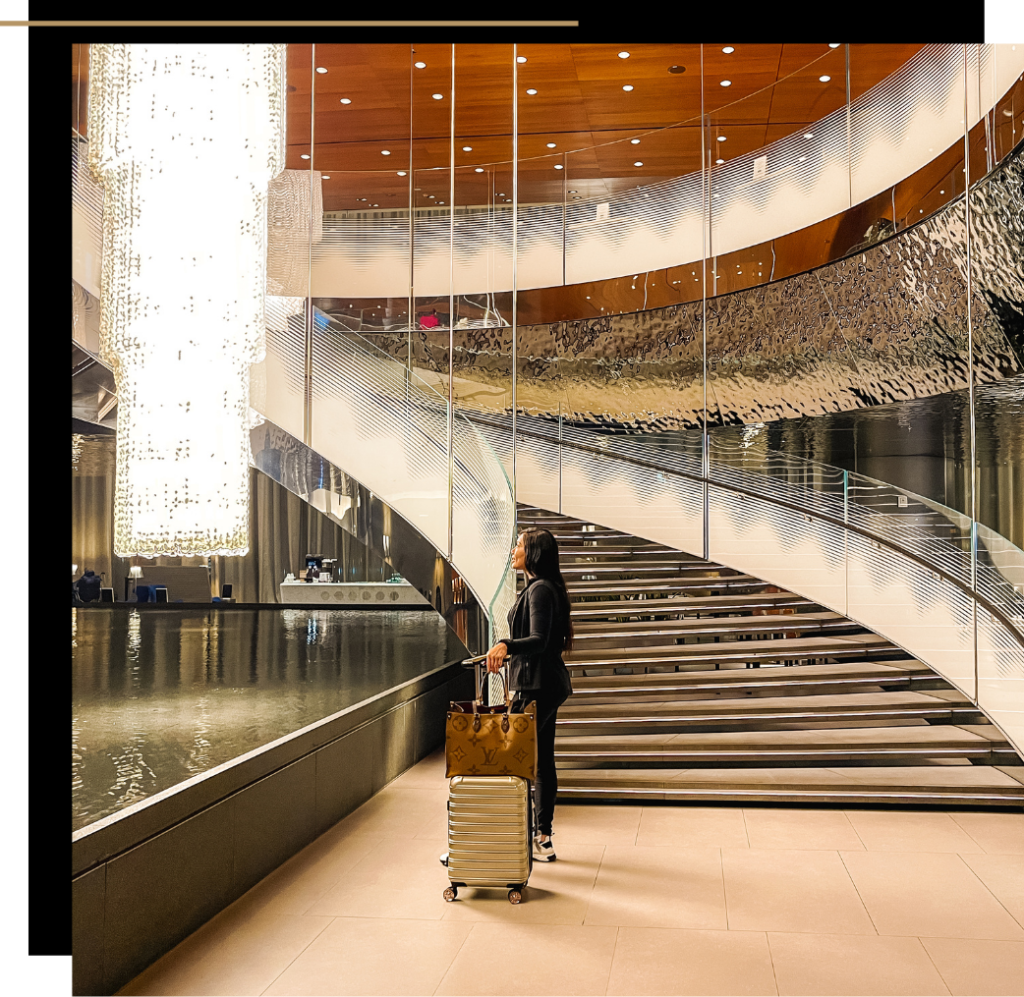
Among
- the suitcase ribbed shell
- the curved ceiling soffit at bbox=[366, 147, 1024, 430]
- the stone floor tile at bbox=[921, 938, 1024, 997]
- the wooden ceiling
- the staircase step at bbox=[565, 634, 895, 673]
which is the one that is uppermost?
the wooden ceiling

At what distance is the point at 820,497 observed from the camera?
9406 mm

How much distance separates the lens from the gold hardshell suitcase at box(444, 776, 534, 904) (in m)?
4.03

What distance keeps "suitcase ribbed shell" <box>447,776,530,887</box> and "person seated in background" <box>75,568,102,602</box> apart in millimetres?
21165

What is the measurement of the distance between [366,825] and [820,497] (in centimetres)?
600

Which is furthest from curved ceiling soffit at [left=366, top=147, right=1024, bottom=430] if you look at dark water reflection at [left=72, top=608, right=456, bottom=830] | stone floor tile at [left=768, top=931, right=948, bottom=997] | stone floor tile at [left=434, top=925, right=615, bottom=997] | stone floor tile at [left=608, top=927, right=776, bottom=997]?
dark water reflection at [left=72, top=608, right=456, bottom=830]

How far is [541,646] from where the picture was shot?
4555 millimetres

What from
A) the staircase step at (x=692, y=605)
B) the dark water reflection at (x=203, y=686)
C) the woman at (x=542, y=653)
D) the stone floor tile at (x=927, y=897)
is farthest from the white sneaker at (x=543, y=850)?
the staircase step at (x=692, y=605)

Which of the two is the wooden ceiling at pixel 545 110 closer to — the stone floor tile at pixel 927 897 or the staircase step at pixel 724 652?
the staircase step at pixel 724 652

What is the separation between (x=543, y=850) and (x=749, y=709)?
105 inches

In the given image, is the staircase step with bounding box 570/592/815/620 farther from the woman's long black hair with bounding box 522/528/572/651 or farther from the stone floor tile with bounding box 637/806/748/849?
the woman's long black hair with bounding box 522/528/572/651

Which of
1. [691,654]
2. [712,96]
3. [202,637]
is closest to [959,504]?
[712,96]

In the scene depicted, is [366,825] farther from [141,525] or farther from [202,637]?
[202,637]

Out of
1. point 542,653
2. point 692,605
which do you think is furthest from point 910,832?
point 692,605

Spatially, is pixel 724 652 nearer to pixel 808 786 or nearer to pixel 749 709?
pixel 749 709
